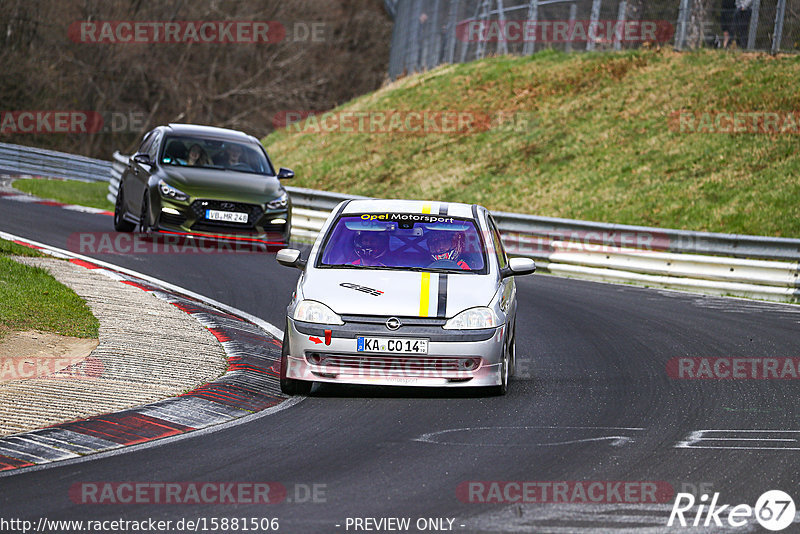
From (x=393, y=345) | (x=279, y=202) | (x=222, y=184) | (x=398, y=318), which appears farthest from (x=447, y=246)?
(x=222, y=184)

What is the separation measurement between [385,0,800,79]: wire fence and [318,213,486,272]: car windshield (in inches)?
765

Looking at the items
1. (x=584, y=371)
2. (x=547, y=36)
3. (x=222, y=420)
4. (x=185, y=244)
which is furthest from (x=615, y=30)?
(x=222, y=420)

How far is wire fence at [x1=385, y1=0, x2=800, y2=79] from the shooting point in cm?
2831

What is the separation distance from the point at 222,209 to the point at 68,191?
41.9ft

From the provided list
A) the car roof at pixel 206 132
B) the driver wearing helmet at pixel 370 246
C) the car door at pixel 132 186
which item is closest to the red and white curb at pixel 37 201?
the car door at pixel 132 186

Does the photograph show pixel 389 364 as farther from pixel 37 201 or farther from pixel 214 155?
pixel 37 201

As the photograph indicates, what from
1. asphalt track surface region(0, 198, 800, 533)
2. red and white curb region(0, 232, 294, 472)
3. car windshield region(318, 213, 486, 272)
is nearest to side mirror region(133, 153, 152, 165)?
red and white curb region(0, 232, 294, 472)

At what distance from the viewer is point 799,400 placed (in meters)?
9.53

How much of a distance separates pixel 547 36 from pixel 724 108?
8.58 m

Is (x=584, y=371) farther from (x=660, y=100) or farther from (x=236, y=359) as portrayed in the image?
(x=660, y=100)

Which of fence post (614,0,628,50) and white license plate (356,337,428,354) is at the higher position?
fence post (614,0,628,50)

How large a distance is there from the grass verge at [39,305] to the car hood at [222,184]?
167 inches

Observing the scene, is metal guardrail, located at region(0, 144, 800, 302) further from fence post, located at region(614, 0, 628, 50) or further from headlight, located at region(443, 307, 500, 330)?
fence post, located at region(614, 0, 628, 50)

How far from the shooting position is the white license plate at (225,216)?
703 inches
